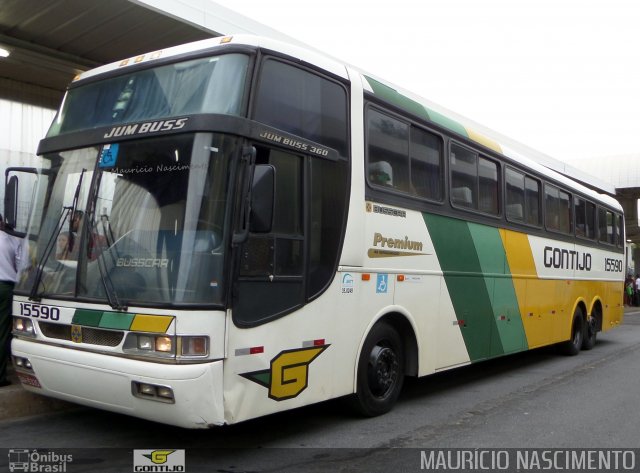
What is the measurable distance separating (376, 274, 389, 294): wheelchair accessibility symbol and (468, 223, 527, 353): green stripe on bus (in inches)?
81.9

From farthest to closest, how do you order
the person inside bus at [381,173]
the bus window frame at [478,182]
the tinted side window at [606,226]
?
the tinted side window at [606,226] → the bus window frame at [478,182] → the person inside bus at [381,173]

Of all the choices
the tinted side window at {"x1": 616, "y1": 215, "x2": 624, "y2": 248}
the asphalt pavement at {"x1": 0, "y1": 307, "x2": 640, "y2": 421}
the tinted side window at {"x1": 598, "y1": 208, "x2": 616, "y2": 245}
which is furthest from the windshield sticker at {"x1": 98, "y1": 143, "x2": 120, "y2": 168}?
the tinted side window at {"x1": 616, "y1": 215, "x2": 624, "y2": 248}

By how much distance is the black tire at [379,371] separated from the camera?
19.0 feet

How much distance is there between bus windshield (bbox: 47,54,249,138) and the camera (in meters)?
4.58

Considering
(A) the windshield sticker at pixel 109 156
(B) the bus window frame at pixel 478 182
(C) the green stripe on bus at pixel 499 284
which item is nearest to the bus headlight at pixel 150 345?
(A) the windshield sticker at pixel 109 156

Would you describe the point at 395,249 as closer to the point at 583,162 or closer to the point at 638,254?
the point at 583,162

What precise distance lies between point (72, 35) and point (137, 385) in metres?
6.11

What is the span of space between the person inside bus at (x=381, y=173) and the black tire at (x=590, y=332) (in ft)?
25.9

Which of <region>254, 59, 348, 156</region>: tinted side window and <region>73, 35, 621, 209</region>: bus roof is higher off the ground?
<region>73, 35, 621, 209</region>: bus roof

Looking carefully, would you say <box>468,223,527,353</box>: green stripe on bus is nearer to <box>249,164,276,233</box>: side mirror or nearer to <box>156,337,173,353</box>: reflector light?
<box>249,164,276,233</box>: side mirror

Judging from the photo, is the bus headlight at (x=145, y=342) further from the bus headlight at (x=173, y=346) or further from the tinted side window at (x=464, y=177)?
the tinted side window at (x=464, y=177)

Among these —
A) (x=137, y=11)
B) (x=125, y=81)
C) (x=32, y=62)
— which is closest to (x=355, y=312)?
(x=125, y=81)

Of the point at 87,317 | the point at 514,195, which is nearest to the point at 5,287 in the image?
the point at 87,317

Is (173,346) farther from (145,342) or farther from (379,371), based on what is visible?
(379,371)
